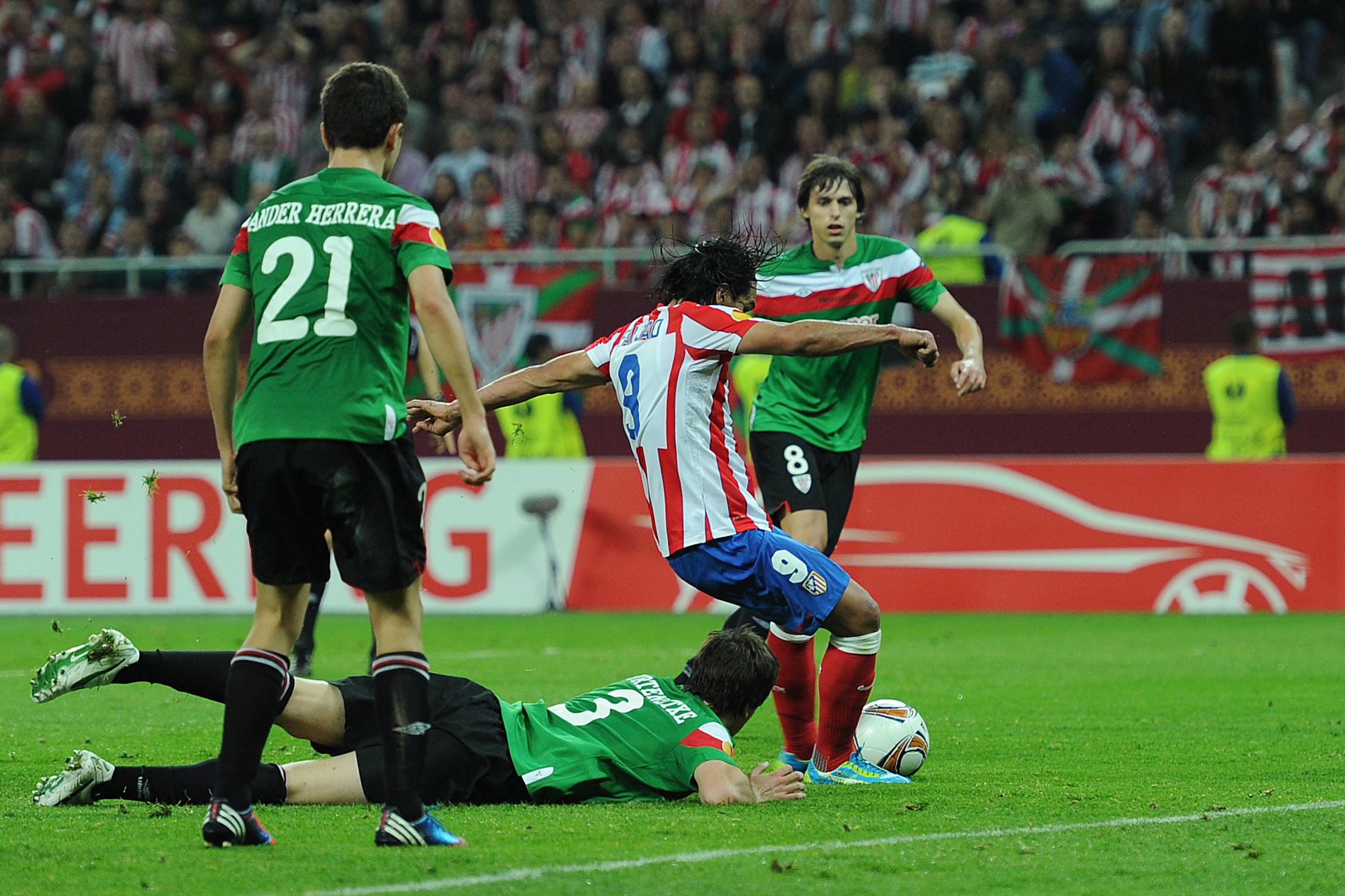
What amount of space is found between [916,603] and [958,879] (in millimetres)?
9070

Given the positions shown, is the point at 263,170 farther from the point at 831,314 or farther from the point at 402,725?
the point at 402,725

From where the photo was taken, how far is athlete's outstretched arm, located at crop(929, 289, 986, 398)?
6008 millimetres

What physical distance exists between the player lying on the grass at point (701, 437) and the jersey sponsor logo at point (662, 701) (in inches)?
14.0

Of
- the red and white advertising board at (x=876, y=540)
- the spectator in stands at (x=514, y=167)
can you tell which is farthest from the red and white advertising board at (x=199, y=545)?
the spectator in stands at (x=514, y=167)

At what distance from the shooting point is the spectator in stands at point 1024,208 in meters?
15.4

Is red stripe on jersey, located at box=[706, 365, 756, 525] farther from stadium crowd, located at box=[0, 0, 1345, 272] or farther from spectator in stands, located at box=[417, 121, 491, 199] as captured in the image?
spectator in stands, located at box=[417, 121, 491, 199]

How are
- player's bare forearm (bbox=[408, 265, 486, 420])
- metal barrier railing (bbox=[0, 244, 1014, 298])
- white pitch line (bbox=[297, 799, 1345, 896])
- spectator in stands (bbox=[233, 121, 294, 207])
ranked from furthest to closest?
spectator in stands (bbox=[233, 121, 294, 207]), metal barrier railing (bbox=[0, 244, 1014, 298]), player's bare forearm (bbox=[408, 265, 486, 420]), white pitch line (bbox=[297, 799, 1345, 896])

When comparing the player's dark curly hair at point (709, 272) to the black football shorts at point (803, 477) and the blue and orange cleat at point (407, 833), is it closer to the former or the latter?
the black football shorts at point (803, 477)

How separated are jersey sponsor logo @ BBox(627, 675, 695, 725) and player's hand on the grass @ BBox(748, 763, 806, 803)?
272 mm

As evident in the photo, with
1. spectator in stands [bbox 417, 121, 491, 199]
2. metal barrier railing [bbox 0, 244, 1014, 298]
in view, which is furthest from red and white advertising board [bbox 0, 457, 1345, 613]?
spectator in stands [bbox 417, 121, 491, 199]

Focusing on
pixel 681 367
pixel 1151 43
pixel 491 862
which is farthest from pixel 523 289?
pixel 491 862

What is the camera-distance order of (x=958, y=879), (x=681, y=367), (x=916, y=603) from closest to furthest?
(x=958, y=879) < (x=681, y=367) < (x=916, y=603)

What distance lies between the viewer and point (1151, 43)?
17.0 meters

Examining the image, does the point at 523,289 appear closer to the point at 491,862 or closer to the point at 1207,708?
the point at 1207,708
